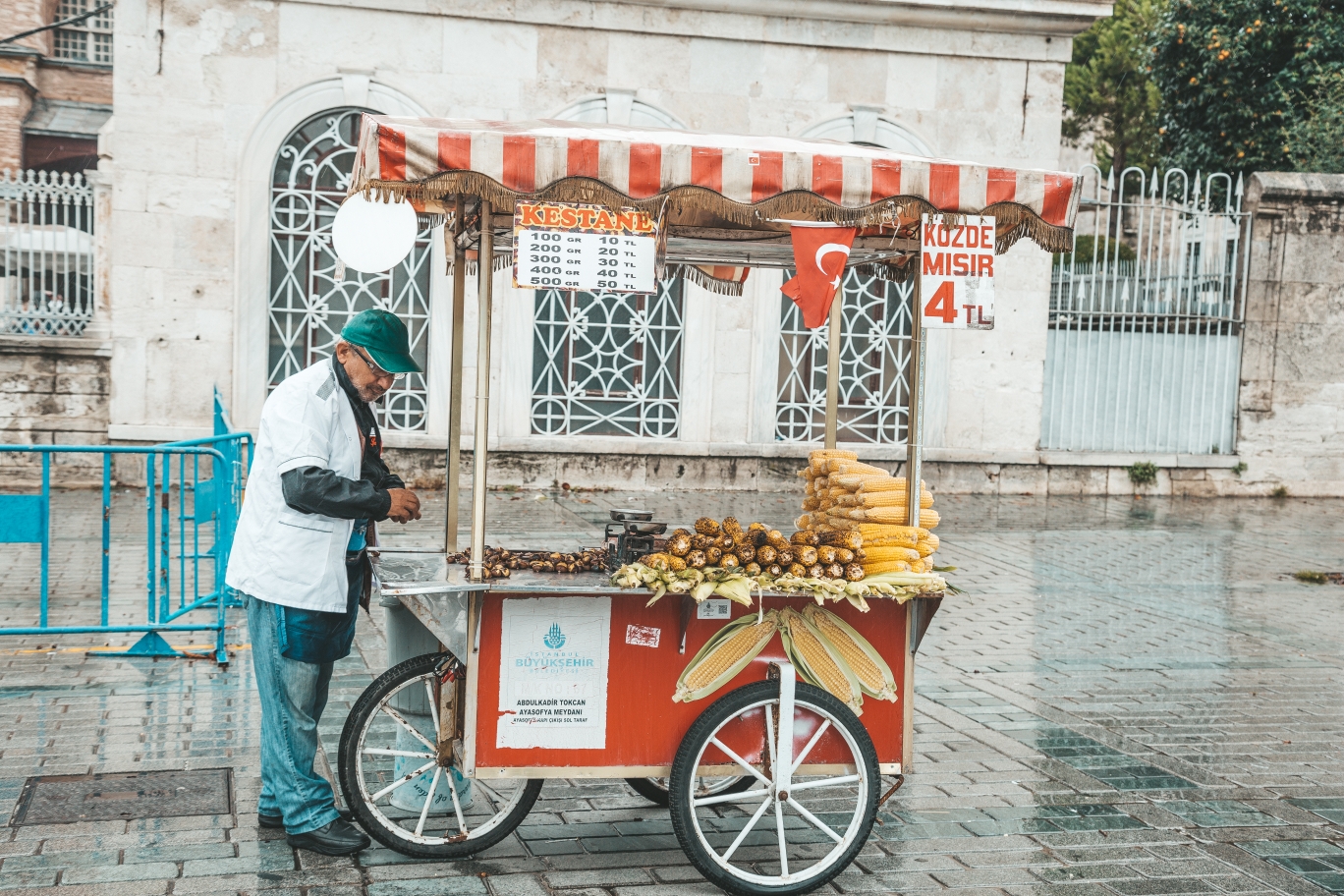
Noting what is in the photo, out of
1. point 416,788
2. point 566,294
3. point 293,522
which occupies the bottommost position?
point 416,788

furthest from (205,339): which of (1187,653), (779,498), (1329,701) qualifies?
(1329,701)

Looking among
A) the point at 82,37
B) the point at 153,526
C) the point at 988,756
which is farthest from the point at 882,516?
the point at 82,37

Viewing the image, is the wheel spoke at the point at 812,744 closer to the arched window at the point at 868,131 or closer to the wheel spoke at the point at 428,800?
the wheel spoke at the point at 428,800

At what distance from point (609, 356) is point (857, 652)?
10001mm

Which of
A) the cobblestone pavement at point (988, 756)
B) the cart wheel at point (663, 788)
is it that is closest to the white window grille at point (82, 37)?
the cobblestone pavement at point (988, 756)

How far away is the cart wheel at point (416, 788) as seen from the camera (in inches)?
173

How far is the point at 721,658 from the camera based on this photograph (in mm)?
4477

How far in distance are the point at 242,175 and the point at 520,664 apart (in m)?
10.4

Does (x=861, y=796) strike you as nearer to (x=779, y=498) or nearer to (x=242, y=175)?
(x=779, y=498)

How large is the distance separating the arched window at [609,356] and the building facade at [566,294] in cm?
3

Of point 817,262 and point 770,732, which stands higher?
point 817,262

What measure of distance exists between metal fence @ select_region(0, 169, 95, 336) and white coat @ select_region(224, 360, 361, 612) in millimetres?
9880

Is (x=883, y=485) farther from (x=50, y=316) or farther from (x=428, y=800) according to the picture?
(x=50, y=316)

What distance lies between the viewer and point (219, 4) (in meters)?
13.2
